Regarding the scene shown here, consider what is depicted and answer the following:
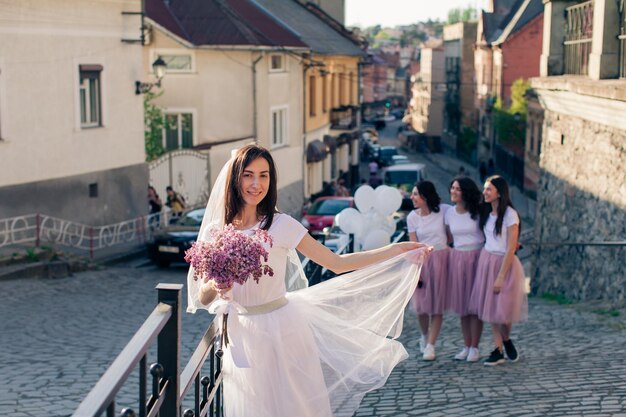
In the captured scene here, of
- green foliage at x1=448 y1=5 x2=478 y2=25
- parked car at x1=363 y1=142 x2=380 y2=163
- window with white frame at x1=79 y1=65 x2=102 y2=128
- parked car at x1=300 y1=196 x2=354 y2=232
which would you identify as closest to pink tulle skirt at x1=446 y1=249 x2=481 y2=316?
window with white frame at x1=79 y1=65 x2=102 y2=128

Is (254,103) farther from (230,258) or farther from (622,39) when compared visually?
(230,258)

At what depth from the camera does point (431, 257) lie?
9.15 metres

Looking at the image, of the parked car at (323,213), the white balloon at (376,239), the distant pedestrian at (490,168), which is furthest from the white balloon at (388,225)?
the distant pedestrian at (490,168)

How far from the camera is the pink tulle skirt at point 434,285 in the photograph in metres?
9.10

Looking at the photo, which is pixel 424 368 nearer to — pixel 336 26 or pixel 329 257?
pixel 329 257

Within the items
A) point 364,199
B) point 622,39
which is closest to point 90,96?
point 364,199

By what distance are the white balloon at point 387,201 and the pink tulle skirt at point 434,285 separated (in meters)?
3.05

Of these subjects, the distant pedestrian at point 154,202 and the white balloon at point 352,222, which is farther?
the distant pedestrian at point 154,202

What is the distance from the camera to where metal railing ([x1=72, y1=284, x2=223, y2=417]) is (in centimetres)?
275

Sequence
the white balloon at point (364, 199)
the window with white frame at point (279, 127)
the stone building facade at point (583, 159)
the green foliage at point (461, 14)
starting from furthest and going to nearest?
the green foliage at point (461, 14)
the window with white frame at point (279, 127)
the stone building facade at point (583, 159)
the white balloon at point (364, 199)

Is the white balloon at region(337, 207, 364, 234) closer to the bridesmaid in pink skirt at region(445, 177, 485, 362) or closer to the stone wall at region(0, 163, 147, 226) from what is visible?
the bridesmaid in pink skirt at region(445, 177, 485, 362)

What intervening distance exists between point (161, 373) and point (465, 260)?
5.76 m

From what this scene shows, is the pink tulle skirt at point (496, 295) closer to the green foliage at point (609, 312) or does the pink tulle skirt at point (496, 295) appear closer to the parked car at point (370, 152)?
the green foliage at point (609, 312)

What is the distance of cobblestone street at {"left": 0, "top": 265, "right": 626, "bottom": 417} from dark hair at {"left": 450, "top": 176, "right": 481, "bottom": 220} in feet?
4.63
